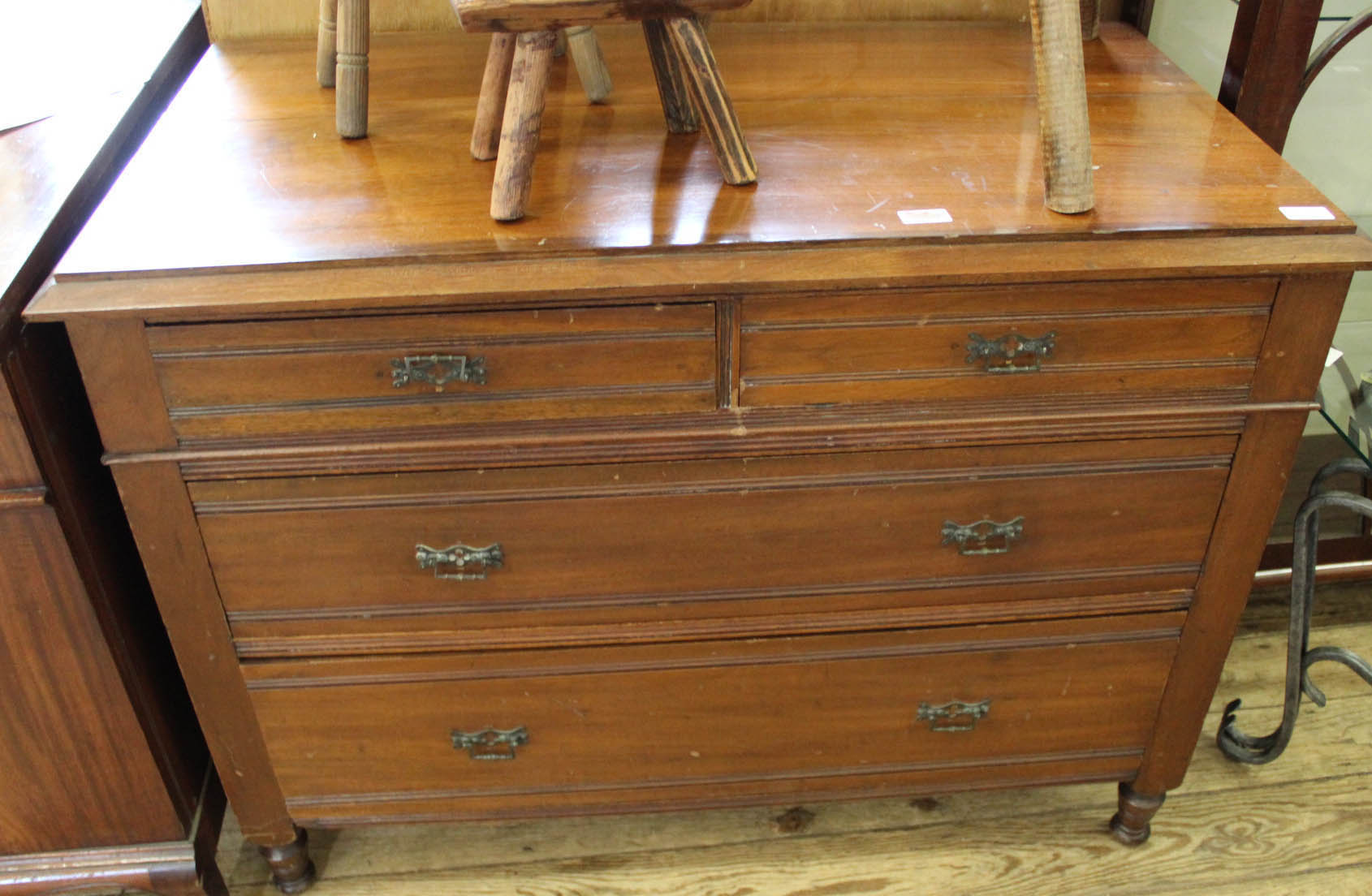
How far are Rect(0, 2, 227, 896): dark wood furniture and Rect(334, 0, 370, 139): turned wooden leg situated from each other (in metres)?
0.31

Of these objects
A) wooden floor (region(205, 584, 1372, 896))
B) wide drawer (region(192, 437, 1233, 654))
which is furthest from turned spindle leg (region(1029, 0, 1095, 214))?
wooden floor (region(205, 584, 1372, 896))

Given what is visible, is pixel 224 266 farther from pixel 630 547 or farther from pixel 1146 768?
pixel 1146 768

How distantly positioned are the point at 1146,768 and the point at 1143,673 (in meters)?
0.19

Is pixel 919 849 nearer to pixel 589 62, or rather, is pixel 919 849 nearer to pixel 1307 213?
pixel 1307 213

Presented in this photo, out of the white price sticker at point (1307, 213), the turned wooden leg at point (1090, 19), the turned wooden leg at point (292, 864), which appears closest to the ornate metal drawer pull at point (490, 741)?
the turned wooden leg at point (292, 864)

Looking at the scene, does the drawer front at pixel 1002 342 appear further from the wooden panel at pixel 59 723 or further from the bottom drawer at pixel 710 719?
the wooden panel at pixel 59 723

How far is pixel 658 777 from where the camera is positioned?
1.51m

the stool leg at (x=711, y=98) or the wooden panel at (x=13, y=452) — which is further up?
the stool leg at (x=711, y=98)

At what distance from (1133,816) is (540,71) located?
131 cm

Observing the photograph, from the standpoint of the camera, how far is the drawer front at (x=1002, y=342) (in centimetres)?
114

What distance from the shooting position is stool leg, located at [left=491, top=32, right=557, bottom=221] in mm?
1111

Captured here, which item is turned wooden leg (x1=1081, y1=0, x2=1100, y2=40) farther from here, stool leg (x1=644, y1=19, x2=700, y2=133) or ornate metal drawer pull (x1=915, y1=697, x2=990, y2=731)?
ornate metal drawer pull (x1=915, y1=697, x2=990, y2=731)

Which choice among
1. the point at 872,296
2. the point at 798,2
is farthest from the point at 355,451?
the point at 798,2

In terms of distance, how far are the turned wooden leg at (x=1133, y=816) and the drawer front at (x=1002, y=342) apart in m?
0.70
